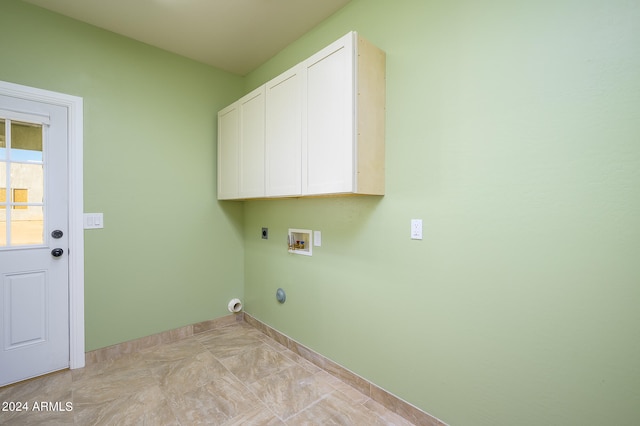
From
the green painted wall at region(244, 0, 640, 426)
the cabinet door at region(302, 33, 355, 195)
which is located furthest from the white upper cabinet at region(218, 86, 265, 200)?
the green painted wall at region(244, 0, 640, 426)

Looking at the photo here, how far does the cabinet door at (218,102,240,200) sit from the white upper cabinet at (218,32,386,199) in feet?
1.21

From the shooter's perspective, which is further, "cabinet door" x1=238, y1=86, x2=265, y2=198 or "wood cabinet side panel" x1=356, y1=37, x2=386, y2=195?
"cabinet door" x1=238, y1=86, x2=265, y2=198

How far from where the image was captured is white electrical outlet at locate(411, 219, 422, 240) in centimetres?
163

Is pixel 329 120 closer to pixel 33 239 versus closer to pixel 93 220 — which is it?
pixel 93 220

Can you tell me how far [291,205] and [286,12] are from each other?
1.50 metres

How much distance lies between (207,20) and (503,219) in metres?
2.47

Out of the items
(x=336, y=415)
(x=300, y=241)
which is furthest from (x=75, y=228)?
(x=336, y=415)

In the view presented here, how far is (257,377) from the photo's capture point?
209cm

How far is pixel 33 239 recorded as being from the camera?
2090 mm

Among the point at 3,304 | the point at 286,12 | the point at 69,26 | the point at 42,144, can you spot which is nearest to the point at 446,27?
the point at 286,12

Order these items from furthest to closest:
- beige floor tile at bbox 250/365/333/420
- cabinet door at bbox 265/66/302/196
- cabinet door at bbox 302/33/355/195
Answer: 1. cabinet door at bbox 265/66/302/196
2. beige floor tile at bbox 250/365/333/420
3. cabinet door at bbox 302/33/355/195

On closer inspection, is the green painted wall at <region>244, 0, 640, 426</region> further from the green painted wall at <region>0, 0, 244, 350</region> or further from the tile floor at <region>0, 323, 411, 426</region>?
the green painted wall at <region>0, 0, 244, 350</region>

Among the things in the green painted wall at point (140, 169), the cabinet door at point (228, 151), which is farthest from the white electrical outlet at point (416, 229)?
the green painted wall at point (140, 169)

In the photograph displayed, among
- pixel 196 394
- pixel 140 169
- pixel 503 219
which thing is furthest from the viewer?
pixel 140 169
